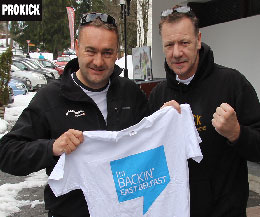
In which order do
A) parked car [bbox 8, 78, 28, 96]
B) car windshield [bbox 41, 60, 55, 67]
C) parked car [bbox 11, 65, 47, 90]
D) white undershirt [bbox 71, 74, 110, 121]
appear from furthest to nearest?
car windshield [bbox 41, 60, 55, 67] < parked car [bbox 11, 65, 47, 90] < parked car [bbox 8, 78, 28, 96] < white undershirt [bbox 71, 74, 110, 121]

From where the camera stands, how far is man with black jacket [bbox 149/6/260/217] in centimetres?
234

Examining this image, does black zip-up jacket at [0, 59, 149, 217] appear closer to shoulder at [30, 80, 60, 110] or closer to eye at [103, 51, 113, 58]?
shoulder at [30, 80, 60, 110]

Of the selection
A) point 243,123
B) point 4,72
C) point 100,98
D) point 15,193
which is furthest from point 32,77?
point 243,123

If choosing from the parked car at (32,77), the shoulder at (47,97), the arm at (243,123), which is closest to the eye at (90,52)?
the shoulder at (47,97)

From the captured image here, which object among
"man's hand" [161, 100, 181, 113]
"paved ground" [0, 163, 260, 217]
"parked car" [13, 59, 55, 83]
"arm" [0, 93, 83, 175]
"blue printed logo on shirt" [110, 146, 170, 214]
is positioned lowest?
"paved ground" [0, 163, 260, 217]

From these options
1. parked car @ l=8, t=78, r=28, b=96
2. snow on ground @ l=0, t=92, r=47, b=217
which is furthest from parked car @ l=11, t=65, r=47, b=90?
snow on ground @ l=0, t=92, r=47, b=217

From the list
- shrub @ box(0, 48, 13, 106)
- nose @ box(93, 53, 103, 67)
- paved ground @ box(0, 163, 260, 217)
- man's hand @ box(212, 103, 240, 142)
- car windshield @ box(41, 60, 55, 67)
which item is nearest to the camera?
man's hand @ box(212, 103, 240, 142)

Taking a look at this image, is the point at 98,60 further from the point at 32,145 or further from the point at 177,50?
the point at 32,145

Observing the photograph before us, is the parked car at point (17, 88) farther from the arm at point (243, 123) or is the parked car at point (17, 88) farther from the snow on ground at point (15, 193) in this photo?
the arm at point (243, 123)

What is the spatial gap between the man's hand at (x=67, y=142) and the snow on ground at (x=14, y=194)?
3.68 metres

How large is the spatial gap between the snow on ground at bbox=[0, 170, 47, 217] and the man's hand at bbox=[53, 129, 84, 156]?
3.68 meters

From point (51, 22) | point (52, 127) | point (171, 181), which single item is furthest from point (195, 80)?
point (51, 22)

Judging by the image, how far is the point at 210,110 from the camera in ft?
7.85

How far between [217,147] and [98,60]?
93cm
